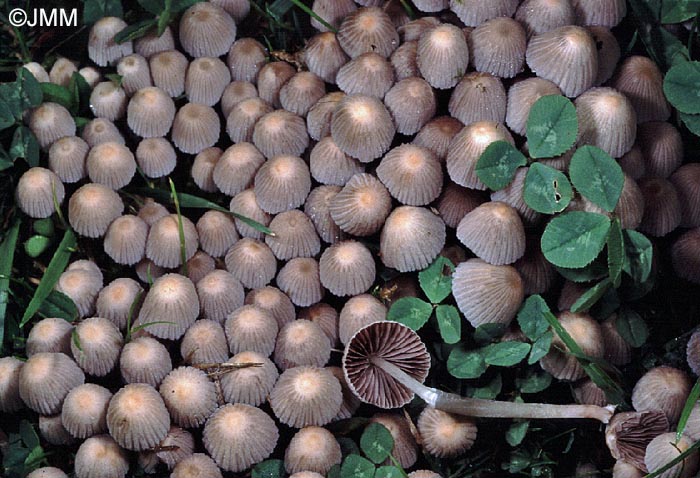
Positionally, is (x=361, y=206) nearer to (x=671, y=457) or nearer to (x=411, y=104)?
(x=411, y=104)

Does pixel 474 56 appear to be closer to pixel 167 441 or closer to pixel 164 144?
pixel 164 144

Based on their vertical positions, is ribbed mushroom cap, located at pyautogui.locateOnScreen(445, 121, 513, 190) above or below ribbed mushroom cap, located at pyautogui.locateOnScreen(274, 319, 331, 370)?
above

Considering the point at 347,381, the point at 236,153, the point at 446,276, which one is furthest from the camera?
the point at 236,153

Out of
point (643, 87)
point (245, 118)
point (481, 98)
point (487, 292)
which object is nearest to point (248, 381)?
point (487, 292)

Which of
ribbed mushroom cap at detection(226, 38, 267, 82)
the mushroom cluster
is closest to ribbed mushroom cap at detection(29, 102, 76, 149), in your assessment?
the mushroom cluster

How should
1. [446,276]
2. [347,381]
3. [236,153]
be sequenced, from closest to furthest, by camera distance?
[347,381]
[446,276]
[236,153]

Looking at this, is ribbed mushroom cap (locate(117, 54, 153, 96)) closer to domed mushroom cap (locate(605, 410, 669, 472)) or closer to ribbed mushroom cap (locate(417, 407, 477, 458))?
ribbed mushroom cap (locate(417, 407, 477, 458))

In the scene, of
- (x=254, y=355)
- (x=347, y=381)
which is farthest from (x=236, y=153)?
(x=347, y=381)
